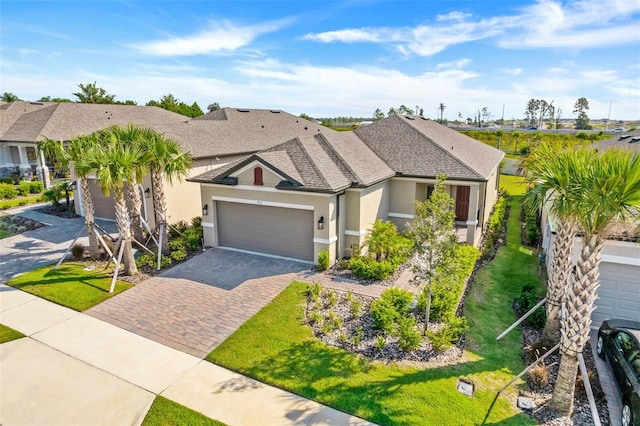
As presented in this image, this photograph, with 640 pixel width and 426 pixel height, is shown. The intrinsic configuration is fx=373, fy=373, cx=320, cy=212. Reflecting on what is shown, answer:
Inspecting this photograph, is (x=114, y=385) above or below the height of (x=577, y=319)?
below

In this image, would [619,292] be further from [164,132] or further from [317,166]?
[164,132]

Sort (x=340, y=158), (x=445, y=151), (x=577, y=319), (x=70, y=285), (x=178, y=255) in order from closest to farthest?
(x=577, y=319)
(x=70, y=285)
(x=178, y=255)
(x=340, y=158)
(x=445, y=151)

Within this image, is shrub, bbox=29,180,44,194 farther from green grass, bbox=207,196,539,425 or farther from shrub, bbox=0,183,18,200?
green grass, bbox=207,196,539,425

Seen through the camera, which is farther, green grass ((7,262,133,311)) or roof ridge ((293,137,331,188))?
roof ridge ((293,137,331,188))

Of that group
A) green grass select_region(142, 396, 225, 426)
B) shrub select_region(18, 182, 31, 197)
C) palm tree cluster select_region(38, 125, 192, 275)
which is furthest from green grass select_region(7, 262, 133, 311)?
shrub select_region(18, 182, 31, 197)

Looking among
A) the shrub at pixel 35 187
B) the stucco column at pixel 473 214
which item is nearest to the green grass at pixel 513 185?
the stucco column at pixel 473 214

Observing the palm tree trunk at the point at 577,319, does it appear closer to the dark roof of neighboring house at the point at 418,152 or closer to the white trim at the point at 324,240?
the white trim at the point at 324,240

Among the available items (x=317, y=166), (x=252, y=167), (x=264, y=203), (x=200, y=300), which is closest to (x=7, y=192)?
(x=252, y=167)
